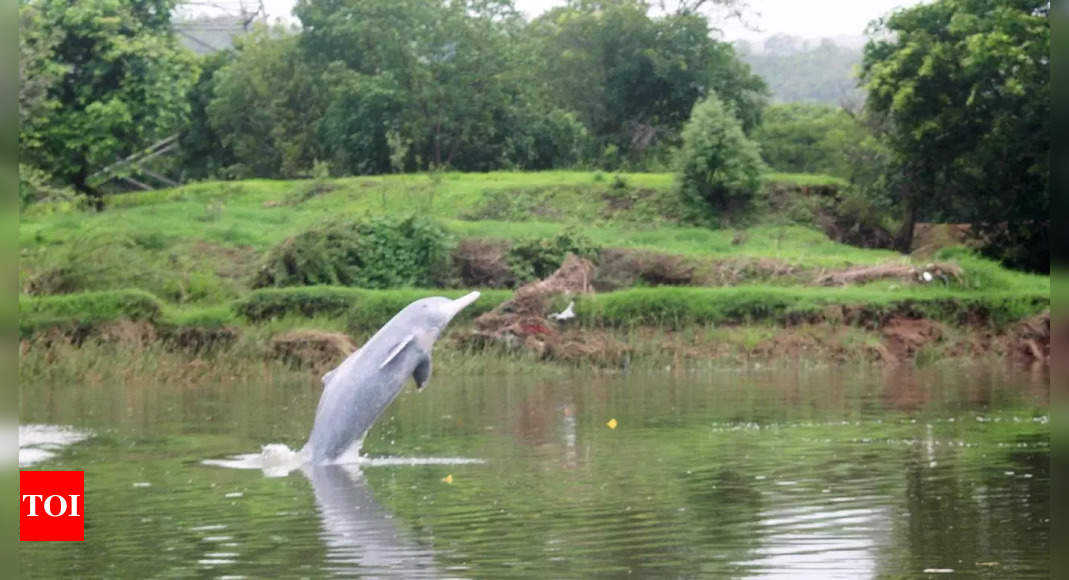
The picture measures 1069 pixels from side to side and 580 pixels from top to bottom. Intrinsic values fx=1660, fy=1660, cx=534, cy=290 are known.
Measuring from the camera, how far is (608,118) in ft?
210

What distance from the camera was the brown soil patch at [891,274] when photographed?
131 feet

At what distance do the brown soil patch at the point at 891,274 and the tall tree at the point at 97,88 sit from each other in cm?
2193

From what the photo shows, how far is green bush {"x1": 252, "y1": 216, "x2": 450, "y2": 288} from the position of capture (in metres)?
42.4

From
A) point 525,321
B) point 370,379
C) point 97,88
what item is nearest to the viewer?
point 370,379

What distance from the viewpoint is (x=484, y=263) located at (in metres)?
45.4

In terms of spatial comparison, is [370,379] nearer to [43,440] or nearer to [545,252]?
[43,440]

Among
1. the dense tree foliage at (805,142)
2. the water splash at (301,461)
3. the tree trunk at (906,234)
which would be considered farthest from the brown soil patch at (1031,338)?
the dense tree foliage at (805,142)

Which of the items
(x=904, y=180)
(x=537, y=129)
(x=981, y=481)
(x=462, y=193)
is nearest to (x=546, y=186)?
(x=462, y=193)

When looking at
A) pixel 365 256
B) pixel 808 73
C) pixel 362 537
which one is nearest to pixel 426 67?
pixel 365 256

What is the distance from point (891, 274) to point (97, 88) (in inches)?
997

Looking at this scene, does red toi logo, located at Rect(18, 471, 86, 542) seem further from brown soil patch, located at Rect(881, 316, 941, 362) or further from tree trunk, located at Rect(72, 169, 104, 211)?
tree trunk, located at Rect(72, 169, 104, 211)

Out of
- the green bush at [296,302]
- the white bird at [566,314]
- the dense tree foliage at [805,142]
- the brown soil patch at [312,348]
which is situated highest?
the dense tree foliage at [805,142]

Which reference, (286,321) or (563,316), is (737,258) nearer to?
(563,316)

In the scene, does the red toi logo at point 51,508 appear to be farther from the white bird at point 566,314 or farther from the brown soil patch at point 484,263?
the brown soil patch at point 484,263
